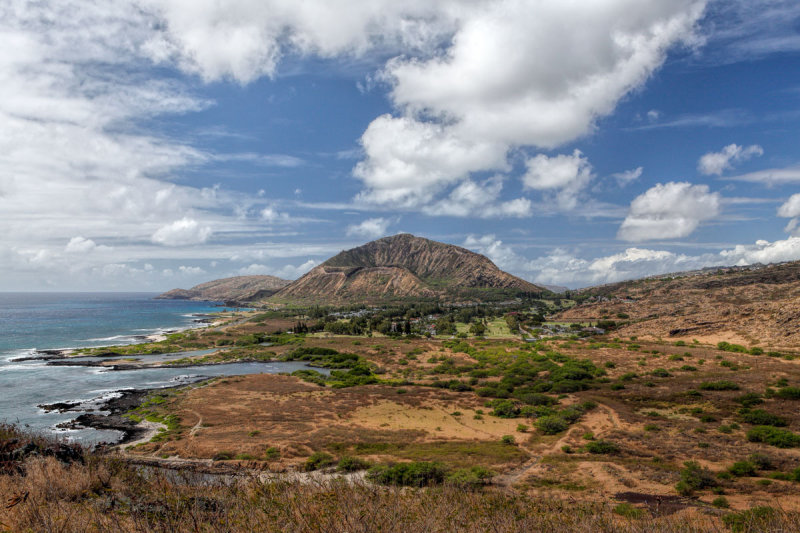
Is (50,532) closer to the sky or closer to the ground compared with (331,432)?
closer to the sky

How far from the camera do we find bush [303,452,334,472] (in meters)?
26.0

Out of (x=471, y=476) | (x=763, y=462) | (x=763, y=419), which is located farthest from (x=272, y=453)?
(x=763, y=419)

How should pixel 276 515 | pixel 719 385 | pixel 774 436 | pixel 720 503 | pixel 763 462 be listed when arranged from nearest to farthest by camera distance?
pixel 276 515
pixel 720 503
pixel 763 462
pixel 774 436
pixel 719 385

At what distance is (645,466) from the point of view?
24031 millimetres

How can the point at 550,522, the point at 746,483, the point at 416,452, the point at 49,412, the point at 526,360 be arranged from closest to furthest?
the point at 550,522 → the point at 746,483 → the point at 416,452 → the point at 49,412 → the point at 526,360

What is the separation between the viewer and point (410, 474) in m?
22.5

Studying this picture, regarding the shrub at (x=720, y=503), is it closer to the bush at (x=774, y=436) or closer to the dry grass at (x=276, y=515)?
the dry grass at (x=276, y=515)

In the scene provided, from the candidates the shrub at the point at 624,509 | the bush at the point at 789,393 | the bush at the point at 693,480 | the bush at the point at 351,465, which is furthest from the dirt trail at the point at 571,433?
the bush at the point at 789,393

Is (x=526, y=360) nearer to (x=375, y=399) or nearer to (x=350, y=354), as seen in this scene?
(x=375, y=399)

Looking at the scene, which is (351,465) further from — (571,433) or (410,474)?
(571,433)

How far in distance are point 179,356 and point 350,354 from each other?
1481 inches

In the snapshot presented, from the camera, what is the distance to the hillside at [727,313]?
6681cm

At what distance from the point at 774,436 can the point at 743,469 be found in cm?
830

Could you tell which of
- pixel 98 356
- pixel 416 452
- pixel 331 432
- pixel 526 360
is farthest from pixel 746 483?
pixel 98 356
